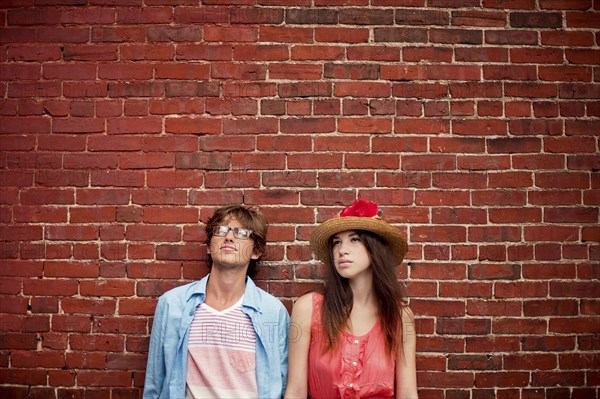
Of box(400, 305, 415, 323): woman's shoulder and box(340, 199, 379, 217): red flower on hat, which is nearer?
box(340, 199, 379, 217): red flower on hat

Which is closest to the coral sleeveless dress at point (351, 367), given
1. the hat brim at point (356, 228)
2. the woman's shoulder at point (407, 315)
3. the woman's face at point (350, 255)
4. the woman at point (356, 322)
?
the woman at point (356, 322)

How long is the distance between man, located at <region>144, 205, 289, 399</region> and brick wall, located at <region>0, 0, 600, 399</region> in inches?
9.4

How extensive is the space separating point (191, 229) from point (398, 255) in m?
1.38

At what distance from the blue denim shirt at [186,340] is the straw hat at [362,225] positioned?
55 centimetres

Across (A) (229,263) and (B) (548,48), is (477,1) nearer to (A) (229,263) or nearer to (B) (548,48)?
(B) (548,48)

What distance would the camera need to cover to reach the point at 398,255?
3.24 meters

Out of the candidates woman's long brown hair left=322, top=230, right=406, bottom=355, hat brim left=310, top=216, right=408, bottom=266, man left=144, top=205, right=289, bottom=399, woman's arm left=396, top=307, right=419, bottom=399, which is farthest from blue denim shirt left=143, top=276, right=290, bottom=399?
woman's arm left=396, top=307, right=419, bottom=399

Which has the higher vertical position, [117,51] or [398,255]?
[117,51]

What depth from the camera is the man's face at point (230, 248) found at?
3160mm

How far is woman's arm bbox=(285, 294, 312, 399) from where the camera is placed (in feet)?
10.0

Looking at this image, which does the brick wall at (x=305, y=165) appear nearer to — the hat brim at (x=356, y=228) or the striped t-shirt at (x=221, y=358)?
the hat brim at (x=356, y=228)

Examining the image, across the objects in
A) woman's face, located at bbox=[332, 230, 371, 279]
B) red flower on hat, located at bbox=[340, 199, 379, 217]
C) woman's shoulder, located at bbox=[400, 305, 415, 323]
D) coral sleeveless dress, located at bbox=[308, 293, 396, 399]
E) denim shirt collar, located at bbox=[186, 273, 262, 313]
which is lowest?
coral sleeveless dress, located at bbox=[308, 293, 396, 399]

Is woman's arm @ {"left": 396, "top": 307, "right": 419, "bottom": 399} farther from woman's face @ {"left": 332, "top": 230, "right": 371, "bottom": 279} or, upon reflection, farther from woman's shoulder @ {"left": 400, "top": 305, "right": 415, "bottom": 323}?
woman's face @ {"left": 332, "top": 230, "right": 371, "bottom": 279}

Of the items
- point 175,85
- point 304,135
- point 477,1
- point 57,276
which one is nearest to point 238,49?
point 175,85
